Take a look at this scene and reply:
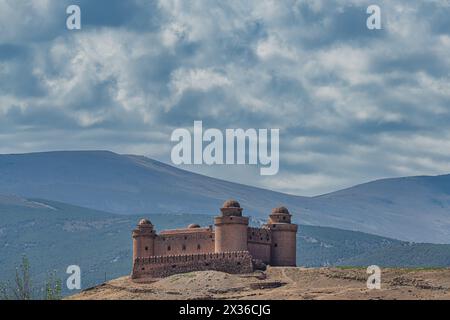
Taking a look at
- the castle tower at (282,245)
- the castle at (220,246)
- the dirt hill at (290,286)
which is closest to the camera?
the dirt hill at (290,286)

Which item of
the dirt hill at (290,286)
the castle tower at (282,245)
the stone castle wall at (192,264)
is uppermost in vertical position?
the castle tower at (282,245)

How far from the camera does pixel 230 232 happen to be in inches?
4857

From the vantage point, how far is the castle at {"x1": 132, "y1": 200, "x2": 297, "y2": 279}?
121 metres

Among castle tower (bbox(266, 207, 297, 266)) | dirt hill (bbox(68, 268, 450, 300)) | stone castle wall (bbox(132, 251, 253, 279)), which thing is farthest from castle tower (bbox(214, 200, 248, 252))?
dirt hill (bbox(68, 268, 450, 300))

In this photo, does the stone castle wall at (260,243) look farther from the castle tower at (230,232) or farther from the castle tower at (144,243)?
the castle tower at (144,243)

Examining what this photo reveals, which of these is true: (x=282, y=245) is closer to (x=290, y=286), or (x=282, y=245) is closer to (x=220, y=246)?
(x=220, y=246)

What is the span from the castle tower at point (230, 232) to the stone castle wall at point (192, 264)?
2308 mm

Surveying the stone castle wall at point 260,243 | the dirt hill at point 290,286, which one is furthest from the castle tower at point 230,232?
the dirt hill at point 290,286

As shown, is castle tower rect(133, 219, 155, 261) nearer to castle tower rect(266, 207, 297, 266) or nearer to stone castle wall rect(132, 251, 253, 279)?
stone castle wall rect(132, 251, 253, 279)

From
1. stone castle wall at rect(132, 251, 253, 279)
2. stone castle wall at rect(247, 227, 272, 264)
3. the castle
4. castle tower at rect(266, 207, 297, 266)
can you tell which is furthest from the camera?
castle tower at rect(266, 207, 297, 266)

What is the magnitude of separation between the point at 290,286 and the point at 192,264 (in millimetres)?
11530

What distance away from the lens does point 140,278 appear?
123312mm

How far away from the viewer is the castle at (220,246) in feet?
396
